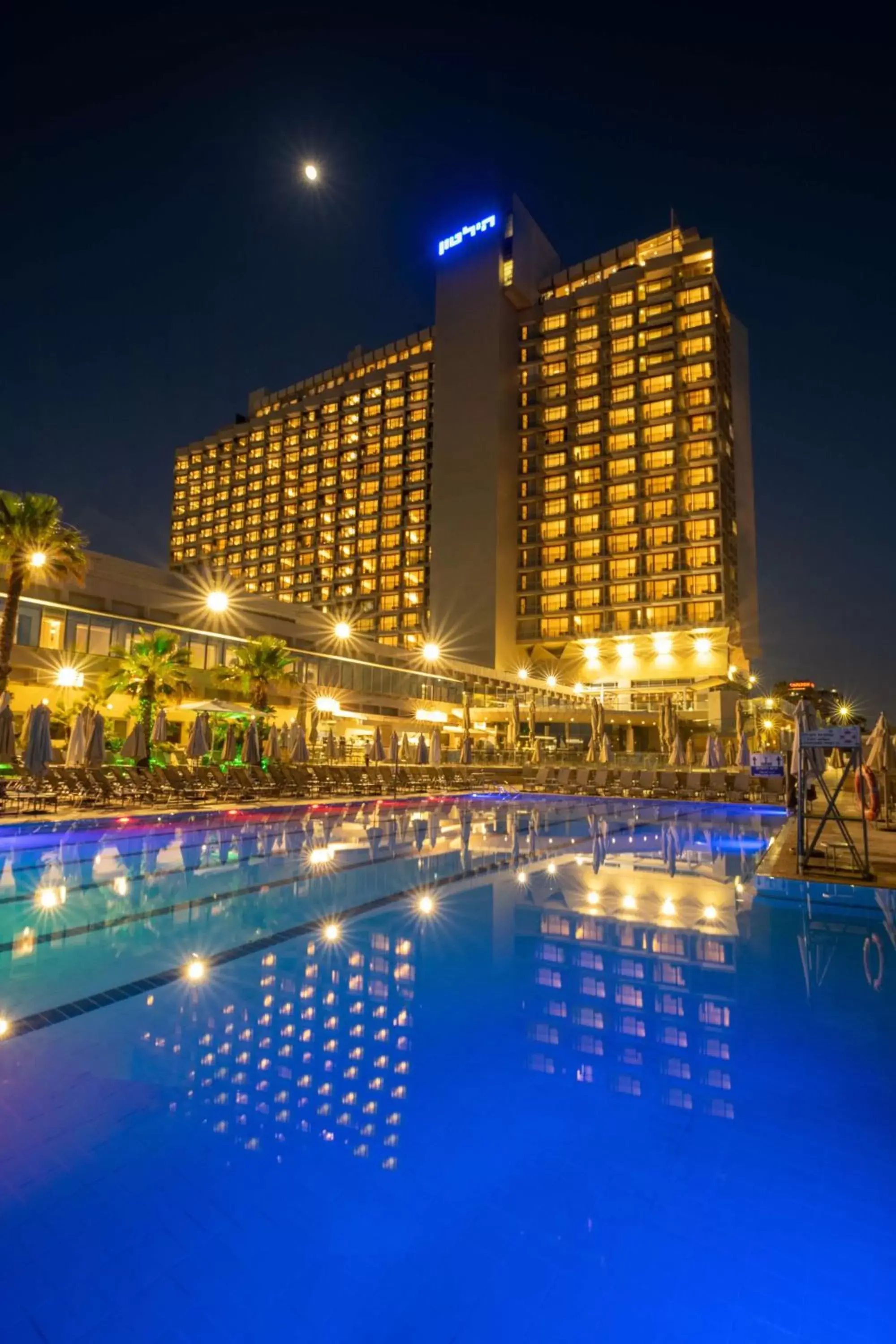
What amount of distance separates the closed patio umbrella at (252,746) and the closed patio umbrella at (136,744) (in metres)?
3.04

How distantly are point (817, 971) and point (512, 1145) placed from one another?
11.9 ft

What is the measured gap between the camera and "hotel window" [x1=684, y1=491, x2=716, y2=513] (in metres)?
60.0

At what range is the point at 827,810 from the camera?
30.7 feet

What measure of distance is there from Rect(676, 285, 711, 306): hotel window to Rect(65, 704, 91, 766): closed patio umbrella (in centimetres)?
6298

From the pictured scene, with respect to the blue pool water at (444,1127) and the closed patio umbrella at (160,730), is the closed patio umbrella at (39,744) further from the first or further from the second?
the blue pool water at (444,1127)

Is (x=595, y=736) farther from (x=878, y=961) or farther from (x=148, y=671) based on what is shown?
(x=878, y=961)

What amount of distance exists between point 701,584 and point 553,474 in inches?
722

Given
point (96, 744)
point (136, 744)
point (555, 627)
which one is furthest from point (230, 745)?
point (555, 627)

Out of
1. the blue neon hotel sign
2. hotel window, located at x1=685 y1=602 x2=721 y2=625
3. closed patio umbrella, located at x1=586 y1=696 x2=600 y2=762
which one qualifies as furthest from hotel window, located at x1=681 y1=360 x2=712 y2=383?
closed patio umbrella, located at x1=586 y1=696 x2=600 y2=762

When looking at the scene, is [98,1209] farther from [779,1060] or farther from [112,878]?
[112,878]

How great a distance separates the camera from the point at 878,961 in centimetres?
584

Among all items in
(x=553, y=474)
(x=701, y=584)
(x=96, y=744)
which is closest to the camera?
(x=96, y=744)

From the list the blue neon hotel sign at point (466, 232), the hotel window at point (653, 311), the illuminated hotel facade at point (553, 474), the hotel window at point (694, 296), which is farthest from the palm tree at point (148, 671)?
the blue neon hotel sign at point (466, 232)

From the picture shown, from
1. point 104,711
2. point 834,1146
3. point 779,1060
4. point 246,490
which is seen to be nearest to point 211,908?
point 779,1060
